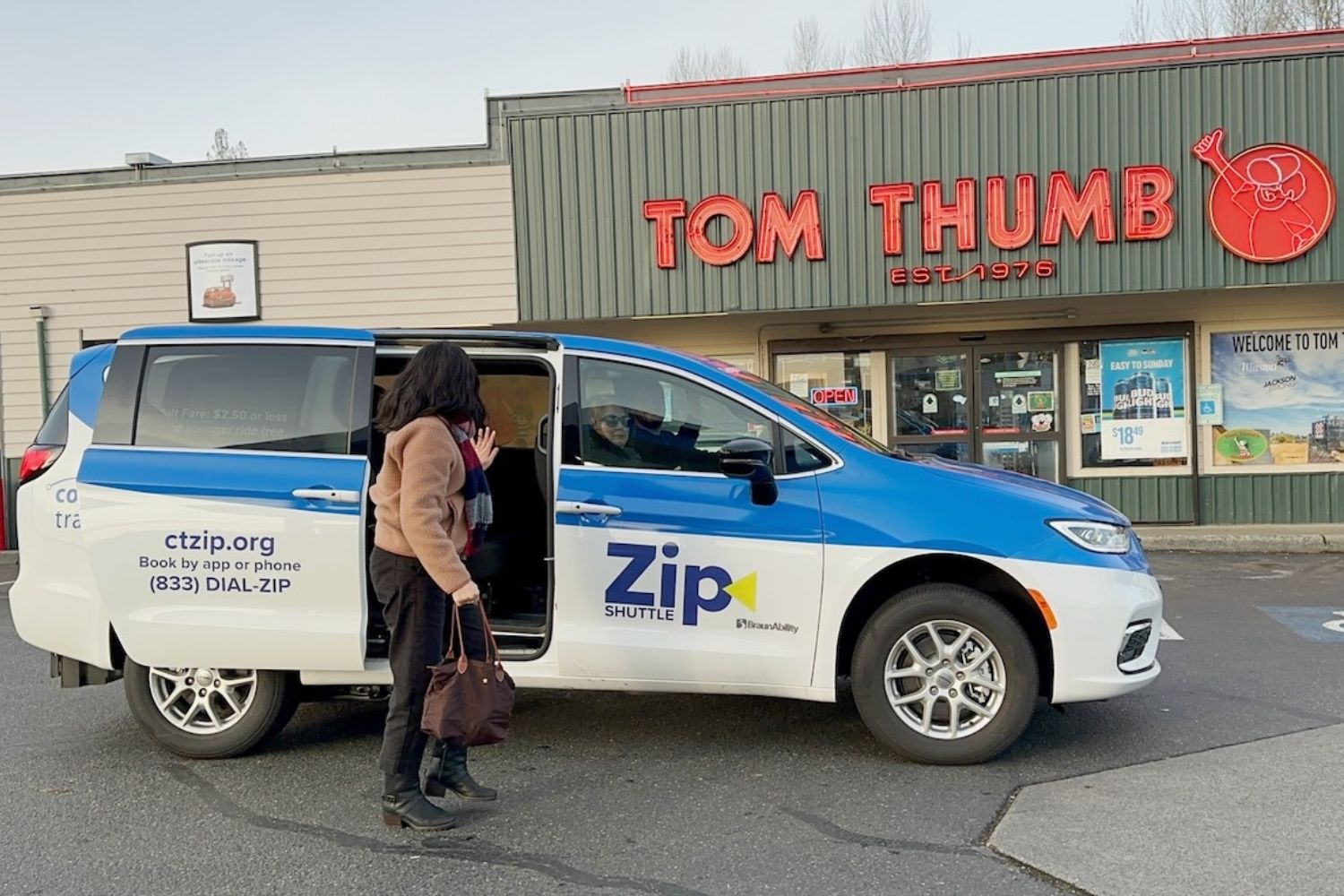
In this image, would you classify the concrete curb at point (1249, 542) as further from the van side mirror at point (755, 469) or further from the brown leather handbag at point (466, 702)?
the brown leather handbag at point (466, 702)

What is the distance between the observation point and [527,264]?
1339 cm

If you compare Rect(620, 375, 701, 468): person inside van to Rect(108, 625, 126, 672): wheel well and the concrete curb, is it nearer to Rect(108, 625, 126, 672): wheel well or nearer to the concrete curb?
Rect(108, 625, 126, 672): wheel well

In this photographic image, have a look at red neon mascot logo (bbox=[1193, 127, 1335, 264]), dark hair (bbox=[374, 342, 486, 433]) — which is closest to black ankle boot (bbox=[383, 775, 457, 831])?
dark hair (bbox=[374, 342, 486, 433])

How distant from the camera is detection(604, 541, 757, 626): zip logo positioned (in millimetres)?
4754

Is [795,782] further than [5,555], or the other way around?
[5,555]

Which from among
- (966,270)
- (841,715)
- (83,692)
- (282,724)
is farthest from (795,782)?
(966,270)

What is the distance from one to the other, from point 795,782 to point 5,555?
1271cm

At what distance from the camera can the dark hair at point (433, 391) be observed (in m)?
4.05

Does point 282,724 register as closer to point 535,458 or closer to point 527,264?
point 535,458

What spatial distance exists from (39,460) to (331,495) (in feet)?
4.69

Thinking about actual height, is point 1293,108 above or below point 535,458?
above

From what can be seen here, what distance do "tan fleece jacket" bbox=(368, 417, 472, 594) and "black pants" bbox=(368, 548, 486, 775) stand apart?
3.5 inches

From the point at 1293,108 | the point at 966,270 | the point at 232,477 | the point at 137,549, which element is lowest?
the point at 137,549

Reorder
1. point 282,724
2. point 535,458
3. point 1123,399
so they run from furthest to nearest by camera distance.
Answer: point 1123,399
point 535,458
point 282,724
